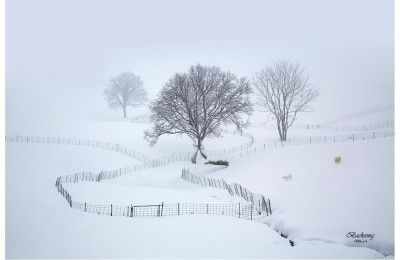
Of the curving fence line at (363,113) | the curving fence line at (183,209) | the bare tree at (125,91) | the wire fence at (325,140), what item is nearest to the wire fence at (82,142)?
the wire fence at (325,140)

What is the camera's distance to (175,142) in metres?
52.3

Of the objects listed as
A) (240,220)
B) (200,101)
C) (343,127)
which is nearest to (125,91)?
(200,101)

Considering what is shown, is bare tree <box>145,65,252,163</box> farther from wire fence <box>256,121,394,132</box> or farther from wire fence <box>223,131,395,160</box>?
wire fence <box>256,121,394,132</box>

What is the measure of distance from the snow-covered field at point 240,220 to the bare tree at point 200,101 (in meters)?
6.89

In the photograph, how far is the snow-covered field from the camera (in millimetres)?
12117

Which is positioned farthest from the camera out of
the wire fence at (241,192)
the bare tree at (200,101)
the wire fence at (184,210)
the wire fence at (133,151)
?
the wire fence at (133,151)

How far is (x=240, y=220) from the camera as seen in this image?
1755cm

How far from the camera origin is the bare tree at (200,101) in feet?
129

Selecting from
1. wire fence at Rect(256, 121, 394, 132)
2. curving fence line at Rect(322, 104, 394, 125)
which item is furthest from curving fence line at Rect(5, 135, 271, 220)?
curving fence line at Rect(322, 104, 394, 125)

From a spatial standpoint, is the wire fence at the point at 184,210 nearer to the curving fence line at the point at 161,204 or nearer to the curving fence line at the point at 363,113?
the curving fence line at the point at 161,204

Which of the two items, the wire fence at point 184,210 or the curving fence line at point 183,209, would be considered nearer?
the curving fence line at point 183,209

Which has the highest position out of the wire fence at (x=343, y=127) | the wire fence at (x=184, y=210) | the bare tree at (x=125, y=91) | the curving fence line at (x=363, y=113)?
the bare tree at (x=125, y=91)

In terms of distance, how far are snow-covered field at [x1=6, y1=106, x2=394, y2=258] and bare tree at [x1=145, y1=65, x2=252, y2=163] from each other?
22.6ft

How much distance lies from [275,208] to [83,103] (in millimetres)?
84508
